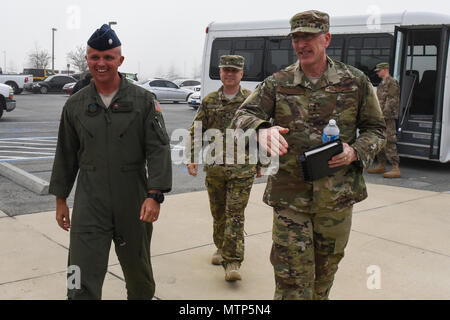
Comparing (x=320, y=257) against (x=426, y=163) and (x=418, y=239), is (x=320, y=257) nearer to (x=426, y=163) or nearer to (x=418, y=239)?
(x=418, y=239)

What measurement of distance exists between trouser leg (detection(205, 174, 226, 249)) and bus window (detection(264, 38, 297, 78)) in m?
9.10

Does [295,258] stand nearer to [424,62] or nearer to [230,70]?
[230,70]

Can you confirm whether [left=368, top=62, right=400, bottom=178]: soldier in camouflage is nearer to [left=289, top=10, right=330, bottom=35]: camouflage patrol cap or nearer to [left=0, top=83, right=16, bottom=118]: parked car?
[left=289, top=10, right=330, bottom=35]: camouflage patrol cap

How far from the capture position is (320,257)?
2920mm

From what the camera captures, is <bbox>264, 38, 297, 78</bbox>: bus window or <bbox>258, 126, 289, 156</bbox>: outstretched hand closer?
<bbox>258, 126, 289, 156</bbox>: outstretched hand

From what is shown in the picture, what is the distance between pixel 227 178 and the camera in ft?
13.6

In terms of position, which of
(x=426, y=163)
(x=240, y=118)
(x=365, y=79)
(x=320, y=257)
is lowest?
(x=426, y=163)

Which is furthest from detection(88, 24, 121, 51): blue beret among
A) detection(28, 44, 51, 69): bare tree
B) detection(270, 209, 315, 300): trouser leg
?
detection(28, 44, 51, 69): bare tree

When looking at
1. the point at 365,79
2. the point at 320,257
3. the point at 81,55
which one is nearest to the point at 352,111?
the point at 365,79

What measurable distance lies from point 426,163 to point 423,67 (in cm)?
213

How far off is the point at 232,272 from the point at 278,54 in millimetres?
9833

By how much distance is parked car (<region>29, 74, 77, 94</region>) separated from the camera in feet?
119

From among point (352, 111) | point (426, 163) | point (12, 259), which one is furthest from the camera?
point (426, 163)

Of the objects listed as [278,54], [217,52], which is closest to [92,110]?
[278,54]
